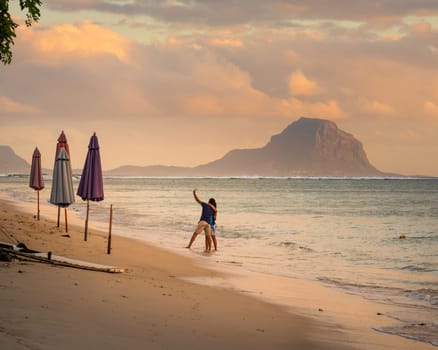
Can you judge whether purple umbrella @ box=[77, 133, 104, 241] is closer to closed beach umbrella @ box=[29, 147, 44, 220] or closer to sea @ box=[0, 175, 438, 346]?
sea @ box=[0, 175, 438, 346]

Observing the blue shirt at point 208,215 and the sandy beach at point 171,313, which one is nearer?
the sandy beach at point 171,313

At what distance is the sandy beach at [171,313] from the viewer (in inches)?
303

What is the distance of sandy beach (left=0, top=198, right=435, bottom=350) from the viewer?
7695 millimetres

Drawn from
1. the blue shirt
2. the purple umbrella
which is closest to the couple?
the blue shirt

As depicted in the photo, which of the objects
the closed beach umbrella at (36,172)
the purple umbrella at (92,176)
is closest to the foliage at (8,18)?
the purple umbrella at (92,176)

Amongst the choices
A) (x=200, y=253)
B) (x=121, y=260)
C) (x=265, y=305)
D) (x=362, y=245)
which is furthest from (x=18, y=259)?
(x=362, y=245)

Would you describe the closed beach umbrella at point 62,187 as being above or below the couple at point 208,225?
above

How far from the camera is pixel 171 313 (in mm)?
9781

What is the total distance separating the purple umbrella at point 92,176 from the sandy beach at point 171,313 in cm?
438

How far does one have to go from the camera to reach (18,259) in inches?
509

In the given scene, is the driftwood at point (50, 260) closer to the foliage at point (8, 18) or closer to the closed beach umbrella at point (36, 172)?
the foliage at point (8, 18)

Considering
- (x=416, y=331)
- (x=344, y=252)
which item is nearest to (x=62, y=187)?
(x=344, y=252)

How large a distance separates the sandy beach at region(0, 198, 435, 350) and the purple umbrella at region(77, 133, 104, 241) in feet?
14.4

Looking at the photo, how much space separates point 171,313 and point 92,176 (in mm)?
10254
